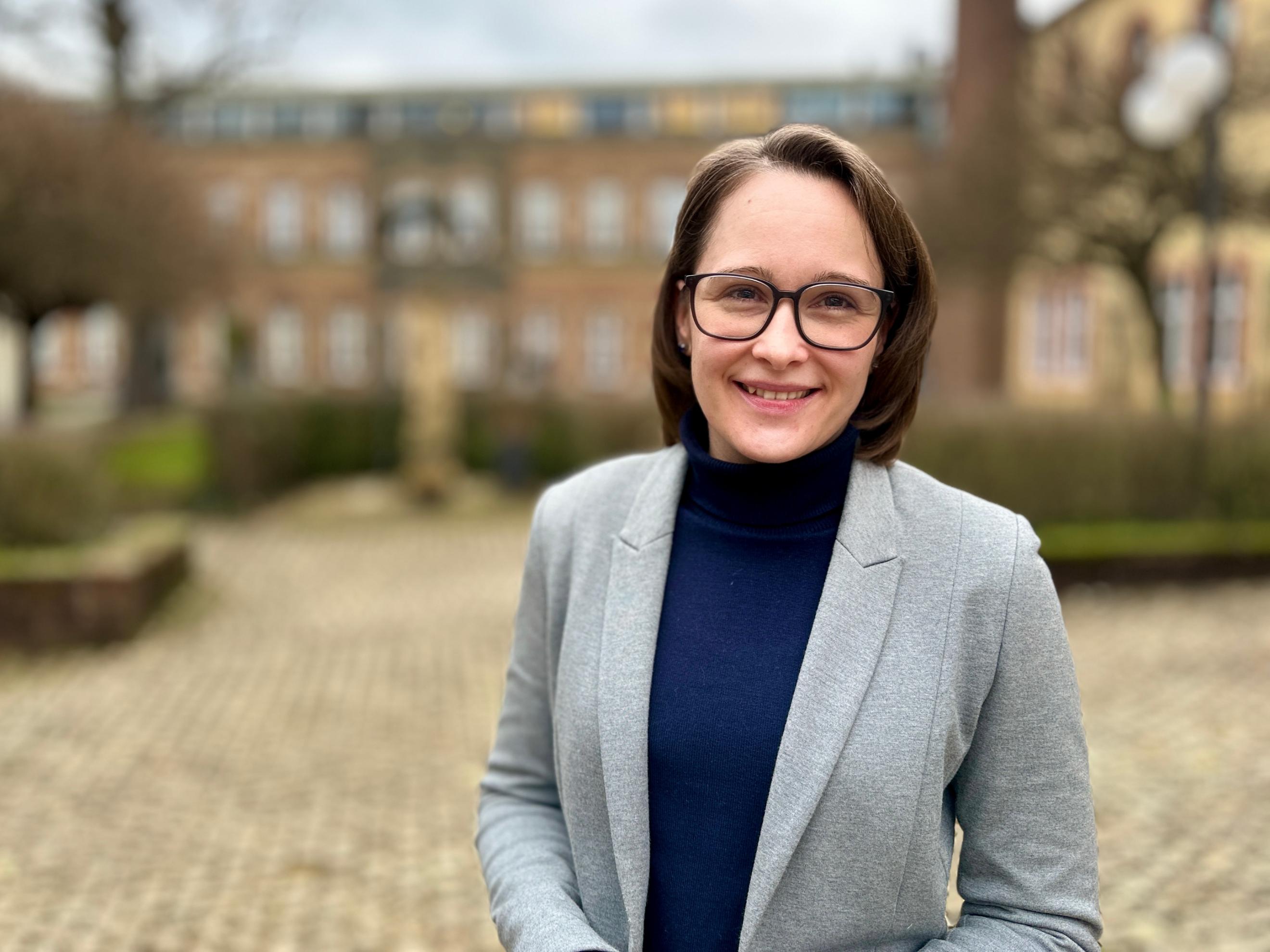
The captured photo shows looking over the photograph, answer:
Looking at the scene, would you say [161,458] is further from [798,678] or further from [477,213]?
[477,213]

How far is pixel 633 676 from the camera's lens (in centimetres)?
173

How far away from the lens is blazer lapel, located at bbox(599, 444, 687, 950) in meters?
1.70

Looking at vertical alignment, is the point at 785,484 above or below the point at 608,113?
below

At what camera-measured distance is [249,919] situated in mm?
4465

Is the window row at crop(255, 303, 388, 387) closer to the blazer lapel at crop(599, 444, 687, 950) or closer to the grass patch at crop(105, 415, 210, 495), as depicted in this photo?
the grass patch at crop(105, 415, 210, 495)

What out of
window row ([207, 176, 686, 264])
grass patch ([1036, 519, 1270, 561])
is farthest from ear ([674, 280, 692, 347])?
window row ([207, 176, 686, 264])

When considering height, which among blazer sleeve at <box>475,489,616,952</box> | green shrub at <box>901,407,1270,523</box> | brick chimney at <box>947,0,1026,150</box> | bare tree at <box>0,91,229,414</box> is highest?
brick chimney at <box>947,0,1026,150</box>

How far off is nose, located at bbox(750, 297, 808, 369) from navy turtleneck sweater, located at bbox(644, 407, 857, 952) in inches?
5.7

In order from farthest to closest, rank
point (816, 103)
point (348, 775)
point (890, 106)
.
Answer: point (816, 103) < point (890, 106) < point (348, 775)

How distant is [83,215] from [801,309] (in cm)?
1626

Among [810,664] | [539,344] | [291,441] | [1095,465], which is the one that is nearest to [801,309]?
[810,664]

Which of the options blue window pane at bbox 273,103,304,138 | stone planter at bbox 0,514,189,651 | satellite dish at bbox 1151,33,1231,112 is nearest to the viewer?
stone planter at bbox 0,514,189,651

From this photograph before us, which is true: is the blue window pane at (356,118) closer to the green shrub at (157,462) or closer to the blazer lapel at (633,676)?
the green shrub at (157,462)

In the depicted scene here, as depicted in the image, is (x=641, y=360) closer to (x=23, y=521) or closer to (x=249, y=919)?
(x=23, y=521)
